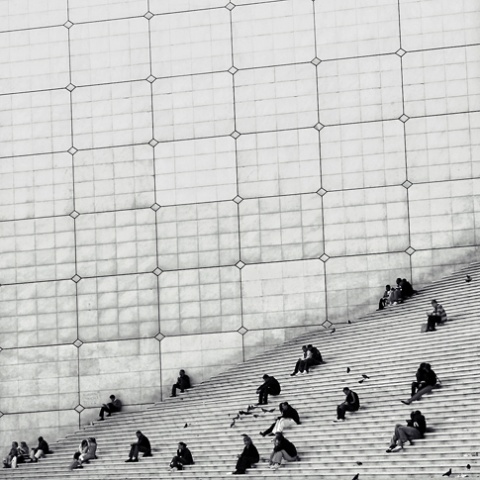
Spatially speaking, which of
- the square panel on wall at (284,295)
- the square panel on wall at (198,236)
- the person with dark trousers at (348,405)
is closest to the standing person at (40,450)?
the square panel on wall at (198,236)

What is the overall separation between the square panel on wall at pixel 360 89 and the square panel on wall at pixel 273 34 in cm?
75

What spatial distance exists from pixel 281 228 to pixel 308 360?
438 centimetres

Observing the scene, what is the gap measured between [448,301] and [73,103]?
997 cm

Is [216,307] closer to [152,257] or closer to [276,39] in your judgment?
[152,257]

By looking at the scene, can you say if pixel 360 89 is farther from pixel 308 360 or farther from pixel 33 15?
pixel 33 15

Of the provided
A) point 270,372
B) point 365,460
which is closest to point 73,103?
point 270,372

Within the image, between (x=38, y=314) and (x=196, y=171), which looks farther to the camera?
(x=38, y=314)

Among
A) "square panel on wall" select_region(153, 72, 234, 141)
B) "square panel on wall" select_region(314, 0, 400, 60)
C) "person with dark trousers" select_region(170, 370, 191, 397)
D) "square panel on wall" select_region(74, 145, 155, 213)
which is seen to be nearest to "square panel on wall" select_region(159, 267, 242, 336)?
"person with dark trousers" select_region(170, 370, 191, 397)

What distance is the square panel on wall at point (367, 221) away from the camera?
2933 cm

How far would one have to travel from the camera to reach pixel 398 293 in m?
28.2

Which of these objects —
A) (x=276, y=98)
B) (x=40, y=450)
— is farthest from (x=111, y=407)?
(x=276, y=98)

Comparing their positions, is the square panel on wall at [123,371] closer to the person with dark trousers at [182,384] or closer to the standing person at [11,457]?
the person with dark trousers at [182,384]

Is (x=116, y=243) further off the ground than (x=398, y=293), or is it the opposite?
(x=116, y=243)

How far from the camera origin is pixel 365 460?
20844 millimetres
